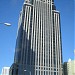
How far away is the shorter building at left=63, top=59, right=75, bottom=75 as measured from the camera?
17565 cm

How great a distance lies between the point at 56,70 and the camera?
18425 centimetres

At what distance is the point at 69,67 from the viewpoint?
7146 inches

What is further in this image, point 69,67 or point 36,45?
point 36,45

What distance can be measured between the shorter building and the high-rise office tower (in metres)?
5.31

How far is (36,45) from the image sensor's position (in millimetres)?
→ 186000

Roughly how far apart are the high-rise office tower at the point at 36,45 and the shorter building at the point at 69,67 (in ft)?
17.4

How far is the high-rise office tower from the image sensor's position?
174875mm

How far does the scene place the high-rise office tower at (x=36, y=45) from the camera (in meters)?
175

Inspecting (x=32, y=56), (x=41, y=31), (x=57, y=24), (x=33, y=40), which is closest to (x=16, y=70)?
(x=32, y=56)

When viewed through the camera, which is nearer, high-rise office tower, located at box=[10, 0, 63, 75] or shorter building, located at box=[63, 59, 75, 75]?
high-rise office tower, located at box=[10, 0, 63, 75]

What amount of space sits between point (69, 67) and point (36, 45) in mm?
30642

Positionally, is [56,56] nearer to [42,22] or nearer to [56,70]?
[56,70]

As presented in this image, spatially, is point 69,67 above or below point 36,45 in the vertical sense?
below

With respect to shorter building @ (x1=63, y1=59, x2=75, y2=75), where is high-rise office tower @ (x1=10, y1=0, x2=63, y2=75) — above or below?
above
